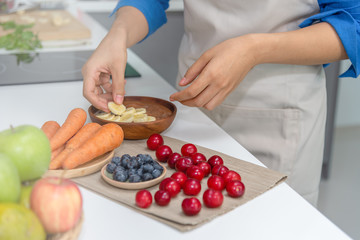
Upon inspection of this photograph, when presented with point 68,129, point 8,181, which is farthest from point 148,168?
point 8,181

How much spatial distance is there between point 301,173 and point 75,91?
734 millimetres

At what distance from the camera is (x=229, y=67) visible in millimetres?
989

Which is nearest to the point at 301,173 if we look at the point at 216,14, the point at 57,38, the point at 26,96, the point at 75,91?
the point at 216,14

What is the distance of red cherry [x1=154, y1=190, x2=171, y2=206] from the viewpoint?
742 mm

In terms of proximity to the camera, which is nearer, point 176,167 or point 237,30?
point 176,167

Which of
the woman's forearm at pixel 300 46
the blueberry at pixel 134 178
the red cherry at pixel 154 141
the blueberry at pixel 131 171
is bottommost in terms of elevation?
the red cherry at pixel 154 141

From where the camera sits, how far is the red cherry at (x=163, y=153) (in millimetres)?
919

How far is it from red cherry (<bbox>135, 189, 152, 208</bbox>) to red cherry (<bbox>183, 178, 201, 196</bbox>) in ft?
0.24

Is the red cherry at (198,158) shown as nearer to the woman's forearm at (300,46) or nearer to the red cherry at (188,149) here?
the red cherry at (188,149)

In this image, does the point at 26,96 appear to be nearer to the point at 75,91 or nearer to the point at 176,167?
the point at 75,91

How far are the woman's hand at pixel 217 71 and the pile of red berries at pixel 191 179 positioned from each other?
12cm

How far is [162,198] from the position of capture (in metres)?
0.74

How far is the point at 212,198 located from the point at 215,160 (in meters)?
0.16

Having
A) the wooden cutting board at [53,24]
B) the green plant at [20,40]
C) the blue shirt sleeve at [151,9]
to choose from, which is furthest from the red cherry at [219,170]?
the wooden cutting board at [53,24]
